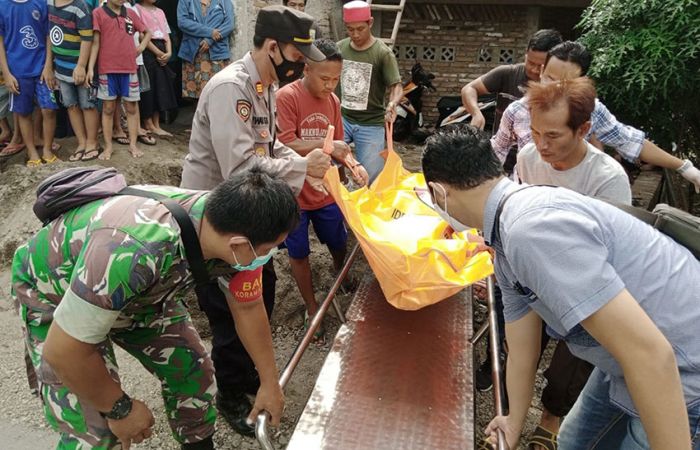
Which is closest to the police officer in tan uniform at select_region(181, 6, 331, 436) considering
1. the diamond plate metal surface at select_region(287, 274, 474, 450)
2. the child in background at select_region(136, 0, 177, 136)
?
the diamond plate metal surface at select_region(287, 274, 474, 450)

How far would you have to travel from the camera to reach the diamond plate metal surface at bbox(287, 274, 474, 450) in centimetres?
193

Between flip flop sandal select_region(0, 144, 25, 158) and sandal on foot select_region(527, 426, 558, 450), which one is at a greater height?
flip flop sandal select_region(0, 144, 25, 158)

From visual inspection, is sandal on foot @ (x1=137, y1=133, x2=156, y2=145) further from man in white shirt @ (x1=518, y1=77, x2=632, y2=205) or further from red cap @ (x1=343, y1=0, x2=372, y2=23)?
man in white shirt @ (x1=518, y1=77, x2=632, y2=205)

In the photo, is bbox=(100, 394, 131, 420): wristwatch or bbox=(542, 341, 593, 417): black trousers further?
bbox=(542, 341, 593, 417): black trousers

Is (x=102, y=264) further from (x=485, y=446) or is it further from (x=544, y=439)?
(x=544, y=439)

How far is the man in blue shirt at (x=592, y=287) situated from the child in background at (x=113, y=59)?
367 centimetres

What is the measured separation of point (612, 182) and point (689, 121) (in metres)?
2.51

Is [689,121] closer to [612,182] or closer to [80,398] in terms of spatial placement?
[612,182]

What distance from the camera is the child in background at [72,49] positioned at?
4.05 metres

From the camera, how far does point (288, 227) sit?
1.46 m

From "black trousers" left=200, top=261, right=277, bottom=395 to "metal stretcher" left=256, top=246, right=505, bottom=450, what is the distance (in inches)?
16.9

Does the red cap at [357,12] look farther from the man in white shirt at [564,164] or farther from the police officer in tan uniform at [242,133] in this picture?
the man in white shirt at [564,164]

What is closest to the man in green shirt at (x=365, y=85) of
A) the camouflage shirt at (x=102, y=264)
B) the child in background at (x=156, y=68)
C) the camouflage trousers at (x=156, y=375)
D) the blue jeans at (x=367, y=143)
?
the blue jeans at (x=367, y=143)

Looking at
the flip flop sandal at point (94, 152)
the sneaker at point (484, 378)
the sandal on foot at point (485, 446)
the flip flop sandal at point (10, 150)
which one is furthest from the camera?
the flip flop sandal at point (10, 150)
